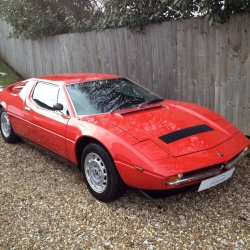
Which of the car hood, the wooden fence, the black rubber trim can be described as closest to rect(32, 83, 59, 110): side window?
the car hood

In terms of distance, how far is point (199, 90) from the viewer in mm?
4875

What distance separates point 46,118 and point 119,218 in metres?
1.71

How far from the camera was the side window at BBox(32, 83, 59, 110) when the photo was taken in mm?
3961

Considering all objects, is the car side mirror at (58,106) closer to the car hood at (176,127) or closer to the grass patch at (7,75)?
the car hood at (176,127)

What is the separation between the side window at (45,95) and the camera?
3.96 metres

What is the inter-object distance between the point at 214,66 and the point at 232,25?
652 millimetres

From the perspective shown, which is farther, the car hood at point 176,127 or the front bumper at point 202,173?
the car hood at point 176,127

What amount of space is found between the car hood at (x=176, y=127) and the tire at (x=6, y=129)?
98.6 inches

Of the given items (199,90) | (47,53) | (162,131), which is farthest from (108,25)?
(162,131)

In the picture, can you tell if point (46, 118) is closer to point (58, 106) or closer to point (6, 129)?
point (58, 106)

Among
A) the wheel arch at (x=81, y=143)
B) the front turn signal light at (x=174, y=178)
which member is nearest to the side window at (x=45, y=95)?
the wheel arch at (x=81, y=143)

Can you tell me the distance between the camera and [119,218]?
116 inches

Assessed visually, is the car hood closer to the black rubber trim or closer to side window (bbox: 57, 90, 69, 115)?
the black rubber trim

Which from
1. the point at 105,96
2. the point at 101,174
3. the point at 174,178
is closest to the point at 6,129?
the point at 105,96
